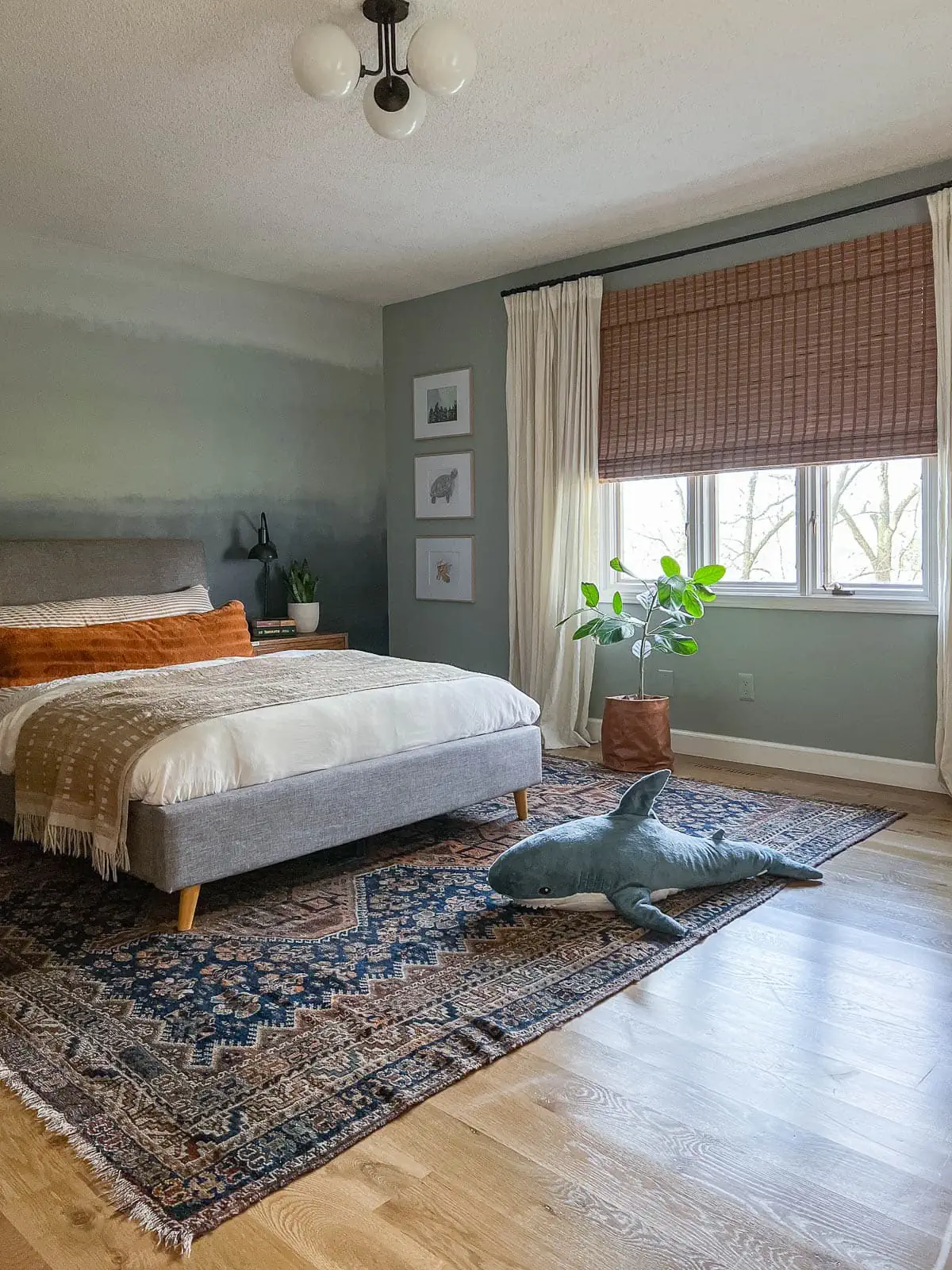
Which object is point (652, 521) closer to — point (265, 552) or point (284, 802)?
point (265, 552)

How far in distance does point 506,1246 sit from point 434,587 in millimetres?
4760

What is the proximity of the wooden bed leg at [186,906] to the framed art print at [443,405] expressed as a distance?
145 inches

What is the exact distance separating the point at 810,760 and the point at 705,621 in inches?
33.1

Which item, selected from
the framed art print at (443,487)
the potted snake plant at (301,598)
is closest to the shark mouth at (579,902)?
the potted snake plant at (301,598)

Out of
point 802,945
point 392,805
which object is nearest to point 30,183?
point 392,805

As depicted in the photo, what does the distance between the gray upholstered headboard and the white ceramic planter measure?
22.7 inches

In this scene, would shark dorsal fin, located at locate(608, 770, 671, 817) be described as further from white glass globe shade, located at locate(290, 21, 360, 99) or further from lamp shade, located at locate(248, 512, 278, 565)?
lamp shade, located at locate(248, 512, 278, 565)

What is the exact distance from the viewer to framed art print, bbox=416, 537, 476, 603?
5.91 m

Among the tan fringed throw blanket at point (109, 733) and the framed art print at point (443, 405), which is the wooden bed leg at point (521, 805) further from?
the framed art print at point (443, 405)

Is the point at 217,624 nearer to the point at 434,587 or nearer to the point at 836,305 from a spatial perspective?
the point at 434,587

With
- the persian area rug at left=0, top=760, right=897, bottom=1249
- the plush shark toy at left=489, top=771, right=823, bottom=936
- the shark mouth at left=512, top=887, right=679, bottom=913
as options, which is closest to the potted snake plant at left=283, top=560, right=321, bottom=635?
the persian area rug at left=0, top=760, right=897, bottom=1249

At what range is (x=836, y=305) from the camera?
421 centimetres

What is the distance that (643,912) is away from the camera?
2.71 metres

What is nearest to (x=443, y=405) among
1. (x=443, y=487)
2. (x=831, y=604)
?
(x=443, y=487)
